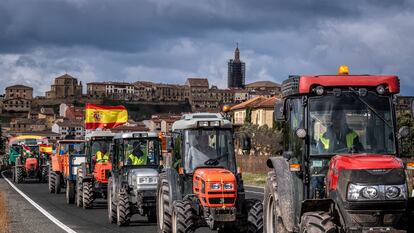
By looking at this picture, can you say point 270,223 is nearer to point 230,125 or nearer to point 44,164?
point 230,125

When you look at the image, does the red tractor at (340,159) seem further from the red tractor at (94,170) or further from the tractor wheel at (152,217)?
the red tractor at (94,170)

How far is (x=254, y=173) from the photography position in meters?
64.2

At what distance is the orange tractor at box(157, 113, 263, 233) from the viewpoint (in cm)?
1578

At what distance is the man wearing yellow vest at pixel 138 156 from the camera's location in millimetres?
22828

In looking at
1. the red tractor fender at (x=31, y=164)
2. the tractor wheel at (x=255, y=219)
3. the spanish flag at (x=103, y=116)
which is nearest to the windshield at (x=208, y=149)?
the tractor wheel at (x=255, y=219)

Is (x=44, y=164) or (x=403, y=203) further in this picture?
(x=44, y=164)

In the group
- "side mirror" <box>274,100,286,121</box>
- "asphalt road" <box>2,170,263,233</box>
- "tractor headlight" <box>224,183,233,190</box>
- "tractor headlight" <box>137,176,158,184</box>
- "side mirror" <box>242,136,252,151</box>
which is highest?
"side mirror" <box>274,100,286,121</box>

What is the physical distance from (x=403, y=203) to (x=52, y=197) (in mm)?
26487

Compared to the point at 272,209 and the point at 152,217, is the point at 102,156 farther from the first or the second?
the point at 272,209

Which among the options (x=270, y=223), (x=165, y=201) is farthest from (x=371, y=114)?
(x=165, y=201)

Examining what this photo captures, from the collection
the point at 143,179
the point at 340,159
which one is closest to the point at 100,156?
the point at 143,179

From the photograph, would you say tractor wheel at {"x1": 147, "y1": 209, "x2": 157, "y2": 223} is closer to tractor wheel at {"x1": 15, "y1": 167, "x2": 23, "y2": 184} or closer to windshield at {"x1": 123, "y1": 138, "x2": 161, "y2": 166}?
windshield at {"x1": 123, "y1": 138, "x2": 161, "y2": 166}

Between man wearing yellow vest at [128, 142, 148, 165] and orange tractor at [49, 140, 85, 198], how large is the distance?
886cm

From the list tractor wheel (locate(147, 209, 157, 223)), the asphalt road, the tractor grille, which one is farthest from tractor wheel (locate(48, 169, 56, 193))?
the tractor grille
